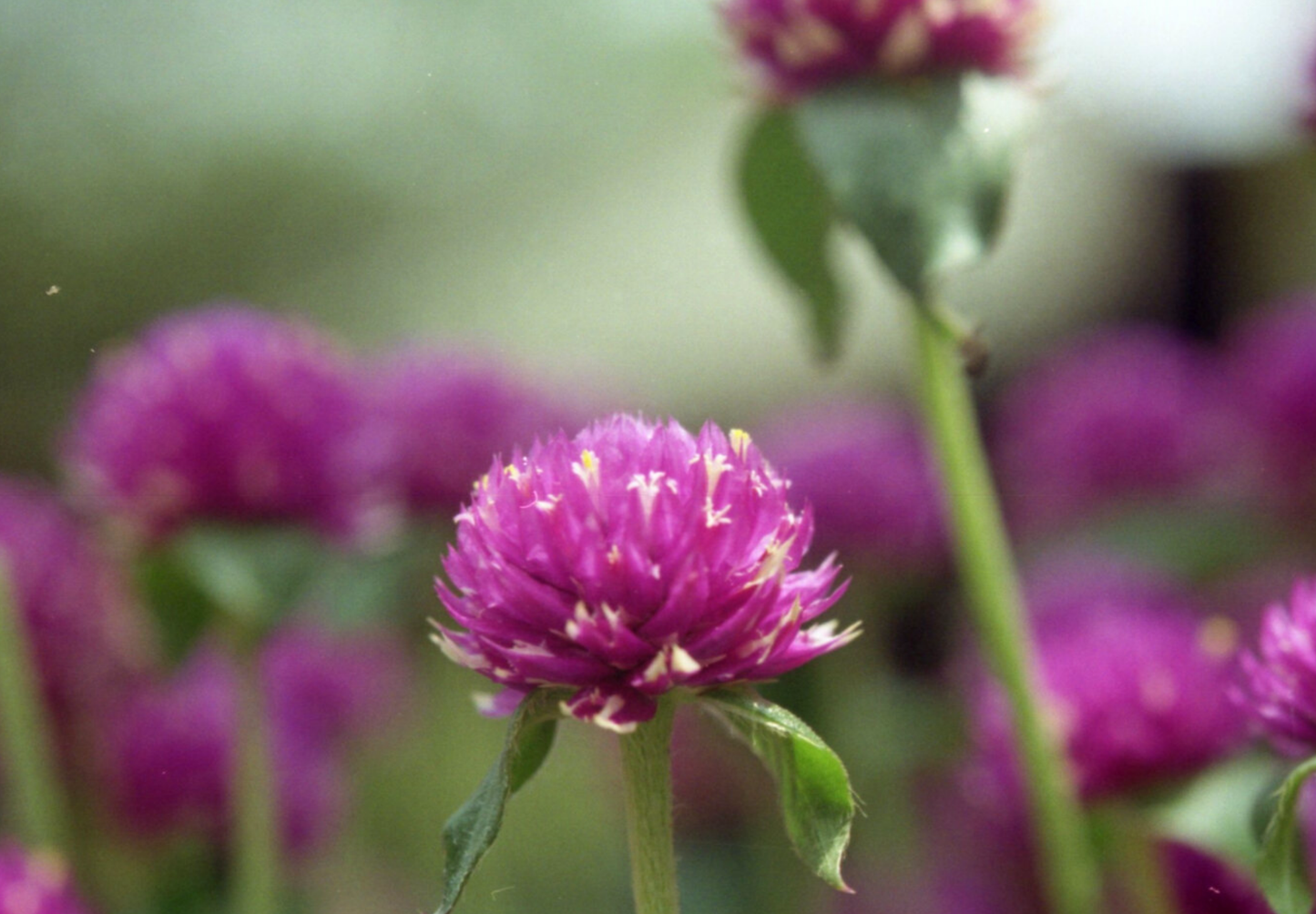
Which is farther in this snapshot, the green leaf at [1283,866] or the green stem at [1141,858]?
the green stem at [1141,858]

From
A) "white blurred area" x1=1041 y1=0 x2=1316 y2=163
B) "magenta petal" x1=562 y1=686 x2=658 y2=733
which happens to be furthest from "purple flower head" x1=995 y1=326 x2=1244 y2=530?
"magenta petal" x1=562 y1=686 x2=658 y2=733

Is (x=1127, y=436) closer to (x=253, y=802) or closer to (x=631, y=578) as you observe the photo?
(x=253, y=802)

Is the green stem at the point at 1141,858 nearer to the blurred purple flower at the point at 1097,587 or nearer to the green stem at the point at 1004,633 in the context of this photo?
the green stem at the point at 1004,633

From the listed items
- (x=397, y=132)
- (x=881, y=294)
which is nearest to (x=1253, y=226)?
(x=881, y=294)

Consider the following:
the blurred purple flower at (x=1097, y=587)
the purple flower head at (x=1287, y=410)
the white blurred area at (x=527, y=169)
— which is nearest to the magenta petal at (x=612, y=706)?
the blurred purple flower at (x=1097, y=587)

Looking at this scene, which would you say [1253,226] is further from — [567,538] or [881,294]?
[567,538]

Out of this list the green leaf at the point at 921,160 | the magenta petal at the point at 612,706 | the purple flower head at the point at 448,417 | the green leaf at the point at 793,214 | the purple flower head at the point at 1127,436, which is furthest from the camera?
the purple flower head at the point at 1127,436

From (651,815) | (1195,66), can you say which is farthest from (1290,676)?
(1195,66)
